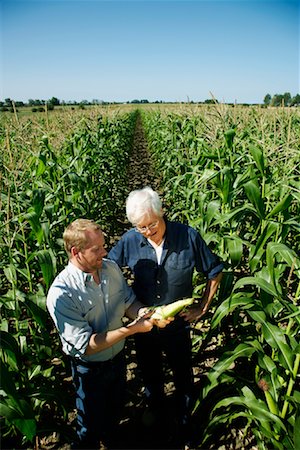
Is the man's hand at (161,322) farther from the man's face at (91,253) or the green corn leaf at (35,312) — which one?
the green corn leaf at (35,312)

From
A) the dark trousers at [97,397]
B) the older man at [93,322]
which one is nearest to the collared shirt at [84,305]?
the older man at [93,322]

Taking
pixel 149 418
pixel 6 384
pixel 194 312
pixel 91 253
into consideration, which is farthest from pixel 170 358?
pixel 6 384

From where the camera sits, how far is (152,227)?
102 inches

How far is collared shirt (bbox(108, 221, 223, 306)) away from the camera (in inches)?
108

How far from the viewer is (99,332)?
251 centimetres

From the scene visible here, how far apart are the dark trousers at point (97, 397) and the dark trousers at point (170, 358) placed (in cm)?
28

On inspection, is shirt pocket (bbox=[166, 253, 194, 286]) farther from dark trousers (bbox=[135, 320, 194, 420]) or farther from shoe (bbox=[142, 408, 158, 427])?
shoe (bbox=[142, 408, 158, 427])

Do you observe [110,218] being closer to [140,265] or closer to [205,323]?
[205,323]

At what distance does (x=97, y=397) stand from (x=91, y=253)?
4.08ft

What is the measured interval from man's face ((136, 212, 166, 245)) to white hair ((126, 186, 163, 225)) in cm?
3

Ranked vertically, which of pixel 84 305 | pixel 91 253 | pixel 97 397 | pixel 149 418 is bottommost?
pixel 149 418

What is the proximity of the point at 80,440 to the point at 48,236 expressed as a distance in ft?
6.20

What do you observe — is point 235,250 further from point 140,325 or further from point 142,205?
point 140,325

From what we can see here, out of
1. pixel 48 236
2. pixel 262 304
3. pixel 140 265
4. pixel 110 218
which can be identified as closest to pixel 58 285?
pixel 140 265
